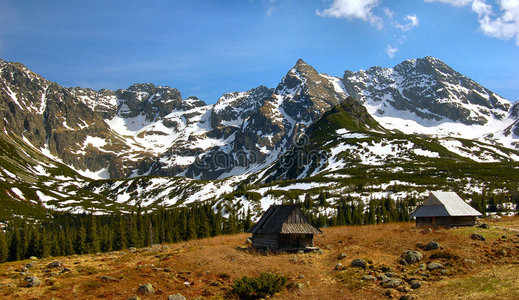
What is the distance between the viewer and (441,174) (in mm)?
195250

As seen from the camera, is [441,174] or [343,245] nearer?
[343,245]

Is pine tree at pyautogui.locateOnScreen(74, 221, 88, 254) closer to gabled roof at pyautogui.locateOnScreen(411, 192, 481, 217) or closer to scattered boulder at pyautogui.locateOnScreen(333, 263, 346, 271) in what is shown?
gabled roof at pyautogui.locateOnScreen(411, 192, 481, 217)

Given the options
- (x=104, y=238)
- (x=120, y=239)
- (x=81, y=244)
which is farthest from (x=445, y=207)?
(x=81, y=244)

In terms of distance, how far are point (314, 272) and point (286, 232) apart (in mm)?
13879

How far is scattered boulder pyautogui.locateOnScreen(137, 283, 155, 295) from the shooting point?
95.2ft

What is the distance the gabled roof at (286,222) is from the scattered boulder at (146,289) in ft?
72.6

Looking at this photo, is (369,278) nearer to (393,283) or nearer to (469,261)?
(393,283)

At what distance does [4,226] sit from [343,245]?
195375mm

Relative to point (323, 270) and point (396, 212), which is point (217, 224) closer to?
point (396, 212)

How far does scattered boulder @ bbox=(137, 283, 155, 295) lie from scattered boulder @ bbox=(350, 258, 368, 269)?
17000 millimetres

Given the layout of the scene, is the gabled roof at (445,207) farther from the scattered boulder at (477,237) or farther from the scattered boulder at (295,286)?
the scattered boulder at (295,286)

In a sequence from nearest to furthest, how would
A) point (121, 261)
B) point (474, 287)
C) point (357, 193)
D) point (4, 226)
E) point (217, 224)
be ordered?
point (474, 287), point (121, 261), point (217, 224), point (357, 193), point (4, 226)

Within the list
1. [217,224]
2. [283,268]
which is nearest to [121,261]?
[283,268]

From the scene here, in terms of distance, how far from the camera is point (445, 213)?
57.1 m
